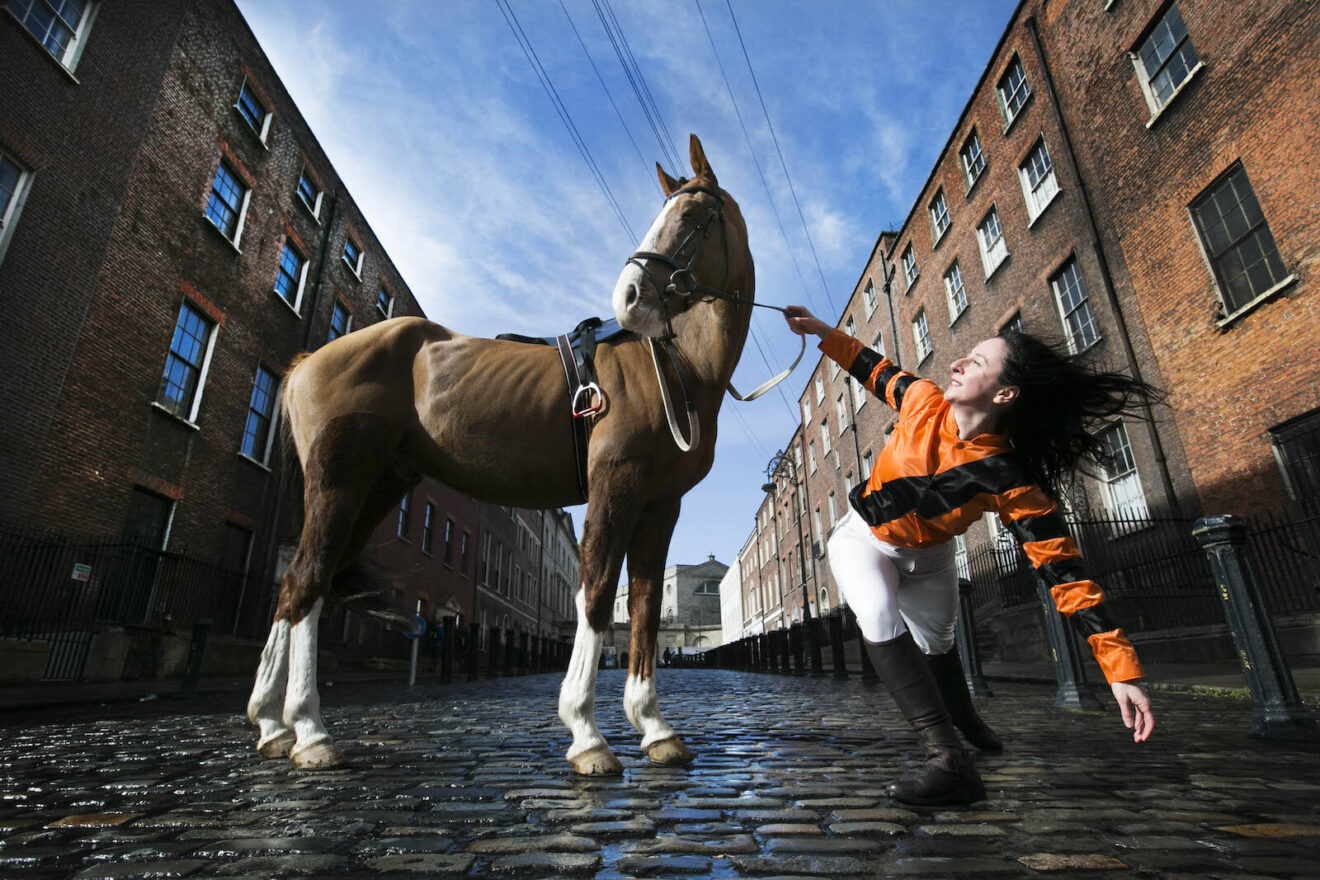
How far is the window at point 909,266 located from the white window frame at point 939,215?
1.60m

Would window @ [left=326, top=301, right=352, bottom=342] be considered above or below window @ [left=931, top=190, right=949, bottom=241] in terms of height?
below

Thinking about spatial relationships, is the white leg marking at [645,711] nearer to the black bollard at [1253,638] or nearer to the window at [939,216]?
the black bollard at [1253,638]

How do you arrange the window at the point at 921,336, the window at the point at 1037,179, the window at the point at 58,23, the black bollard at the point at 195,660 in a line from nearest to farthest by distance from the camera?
1. the black bollard at the point at 195,660
2. the window at the point at 58,23
3. the window at the point at 1037,179
4. the window at the point at 921,336

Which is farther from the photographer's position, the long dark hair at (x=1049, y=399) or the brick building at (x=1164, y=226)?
the brick building at (x=1164, y=226)

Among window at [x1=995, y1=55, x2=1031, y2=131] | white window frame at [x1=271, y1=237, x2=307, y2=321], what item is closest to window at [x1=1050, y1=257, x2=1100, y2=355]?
window at [x1=995, y1=55, x2=1031, y2=131]

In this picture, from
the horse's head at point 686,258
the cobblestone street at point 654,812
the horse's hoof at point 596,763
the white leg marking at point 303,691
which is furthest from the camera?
the horse's head at point 686,258

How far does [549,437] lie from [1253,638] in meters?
4.42

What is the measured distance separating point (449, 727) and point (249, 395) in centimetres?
1422

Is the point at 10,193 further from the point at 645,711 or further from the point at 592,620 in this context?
the point at 645,711

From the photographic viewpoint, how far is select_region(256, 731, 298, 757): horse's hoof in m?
3.11

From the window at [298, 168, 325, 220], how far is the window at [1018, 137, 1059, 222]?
19.2 m

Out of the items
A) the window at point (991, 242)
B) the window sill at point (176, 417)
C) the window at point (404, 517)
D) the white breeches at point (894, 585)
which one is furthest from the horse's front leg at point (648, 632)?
the window at point (404, 517)

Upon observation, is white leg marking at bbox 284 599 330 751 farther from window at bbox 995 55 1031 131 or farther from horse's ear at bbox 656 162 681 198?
window at bbox 995 55 1031 131

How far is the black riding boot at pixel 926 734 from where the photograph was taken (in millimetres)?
2131
